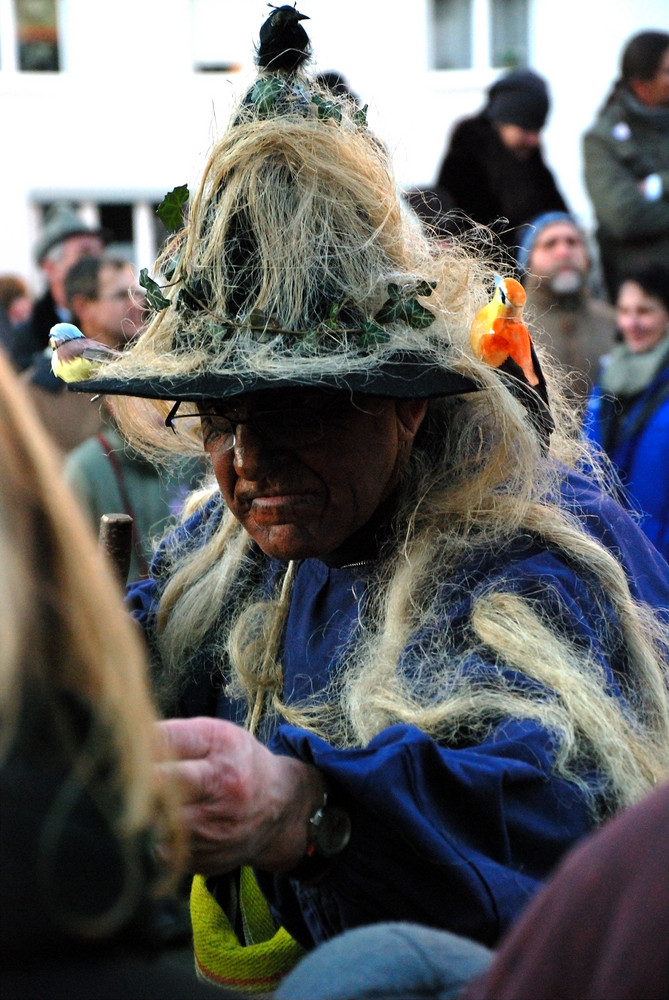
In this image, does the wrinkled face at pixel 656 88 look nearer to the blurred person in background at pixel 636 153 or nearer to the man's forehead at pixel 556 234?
the blurred person in background at pixel 636 153

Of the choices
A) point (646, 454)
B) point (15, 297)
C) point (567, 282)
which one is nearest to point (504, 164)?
point (567, 282)

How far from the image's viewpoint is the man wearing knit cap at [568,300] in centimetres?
488

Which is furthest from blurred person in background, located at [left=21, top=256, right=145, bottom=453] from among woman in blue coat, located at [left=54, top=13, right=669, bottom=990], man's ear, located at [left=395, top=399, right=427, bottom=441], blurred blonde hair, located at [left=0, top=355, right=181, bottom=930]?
blurred blonde hair, located at [left=0, top=355, right=181, bottom=930]

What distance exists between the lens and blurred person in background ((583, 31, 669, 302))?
570 centimetres

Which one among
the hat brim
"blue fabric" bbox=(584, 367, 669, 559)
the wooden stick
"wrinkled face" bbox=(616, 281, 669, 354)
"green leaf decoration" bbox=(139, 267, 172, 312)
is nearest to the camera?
the hat brim

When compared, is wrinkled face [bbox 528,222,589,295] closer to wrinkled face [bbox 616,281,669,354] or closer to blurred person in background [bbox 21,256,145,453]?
wrinkled face [bbox 616,281,669,354]

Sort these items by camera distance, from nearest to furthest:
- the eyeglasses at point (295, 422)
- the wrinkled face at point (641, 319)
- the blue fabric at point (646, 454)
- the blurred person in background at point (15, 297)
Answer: the eyeglasses at point (295, 422) → the blue fabric at point (646, 454) → the wrinkled face at point (641, 319) → the blurred person in background at point (15, 297)

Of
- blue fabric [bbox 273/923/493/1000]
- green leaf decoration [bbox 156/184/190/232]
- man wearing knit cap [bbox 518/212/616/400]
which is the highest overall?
green leaf decoration [bbox 156/184/190/232]

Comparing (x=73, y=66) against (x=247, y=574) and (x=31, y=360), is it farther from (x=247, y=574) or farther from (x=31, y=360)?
(x=247, y=574)

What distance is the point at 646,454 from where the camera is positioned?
4051 millimetres

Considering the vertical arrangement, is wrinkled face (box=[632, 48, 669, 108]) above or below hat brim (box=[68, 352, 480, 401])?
above

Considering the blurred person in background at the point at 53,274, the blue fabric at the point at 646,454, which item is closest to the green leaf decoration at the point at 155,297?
the blue fabric at the point at 646,454

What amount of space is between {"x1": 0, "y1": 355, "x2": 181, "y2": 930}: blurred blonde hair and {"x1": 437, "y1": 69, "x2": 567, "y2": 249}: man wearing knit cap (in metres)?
5.20

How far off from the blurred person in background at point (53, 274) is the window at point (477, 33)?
5.87 meters
